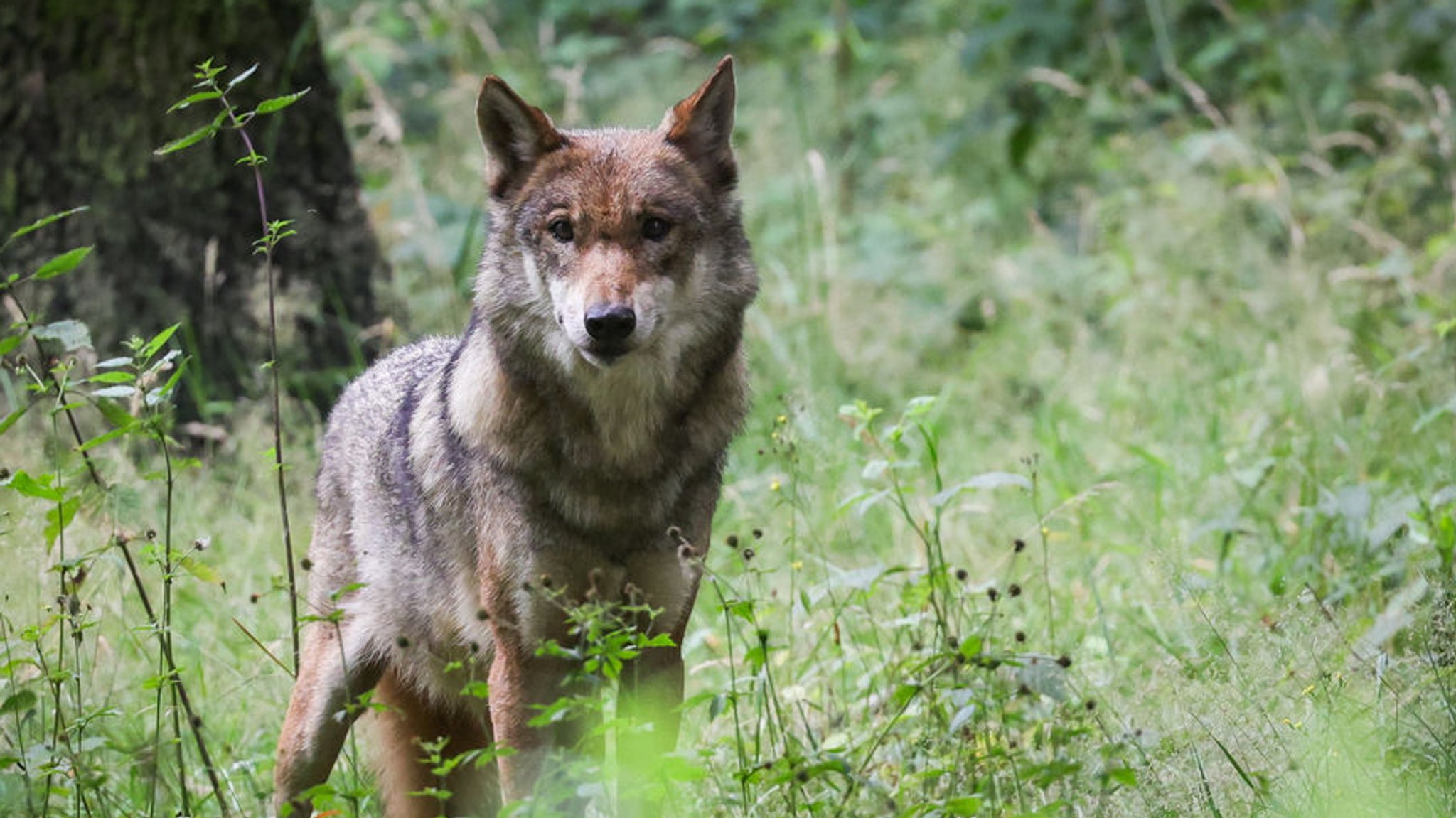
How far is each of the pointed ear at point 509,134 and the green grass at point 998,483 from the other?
2.92ft

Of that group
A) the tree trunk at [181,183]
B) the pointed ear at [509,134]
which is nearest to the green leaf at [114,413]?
the pointed ear at [509,134]

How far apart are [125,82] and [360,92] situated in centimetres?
327

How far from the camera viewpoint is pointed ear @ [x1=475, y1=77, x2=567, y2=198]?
3.68 m

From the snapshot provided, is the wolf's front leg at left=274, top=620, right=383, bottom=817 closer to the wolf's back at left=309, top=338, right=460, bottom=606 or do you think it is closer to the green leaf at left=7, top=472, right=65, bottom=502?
the wolf's back at left=309, top=338, right=460, bottom=606

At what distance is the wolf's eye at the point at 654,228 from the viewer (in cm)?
354

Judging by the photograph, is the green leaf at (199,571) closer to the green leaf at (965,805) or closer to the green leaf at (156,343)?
the green leaf at (156,343)

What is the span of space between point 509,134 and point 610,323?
71 cm

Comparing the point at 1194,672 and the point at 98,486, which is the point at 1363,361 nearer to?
the point at 1194,672

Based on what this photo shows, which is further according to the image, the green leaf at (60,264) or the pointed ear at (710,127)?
the pointed ear at (710,127)

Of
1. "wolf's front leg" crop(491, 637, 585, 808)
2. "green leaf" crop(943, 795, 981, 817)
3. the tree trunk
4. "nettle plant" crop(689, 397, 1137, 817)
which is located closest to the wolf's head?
"nettle plant" crop(689, 397, 1137, 817)

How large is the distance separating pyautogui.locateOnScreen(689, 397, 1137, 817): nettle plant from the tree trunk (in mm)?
2294

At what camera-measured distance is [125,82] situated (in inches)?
241

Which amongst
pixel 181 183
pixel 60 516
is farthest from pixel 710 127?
pixel 181 183

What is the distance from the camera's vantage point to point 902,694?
2.87m
